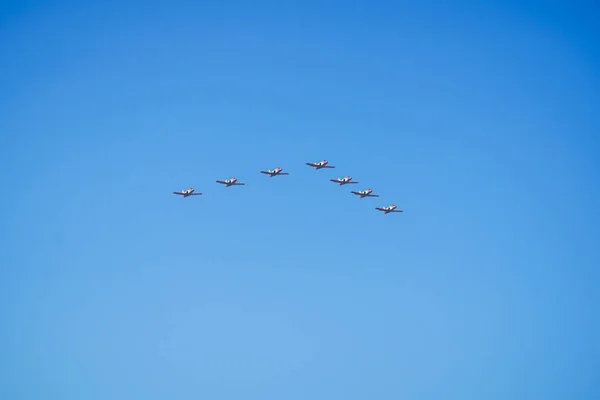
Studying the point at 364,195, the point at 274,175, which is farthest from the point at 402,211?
the point at 274,175

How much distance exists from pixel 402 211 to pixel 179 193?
144ft

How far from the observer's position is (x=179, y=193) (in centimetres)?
16588

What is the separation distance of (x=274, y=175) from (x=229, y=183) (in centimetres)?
882

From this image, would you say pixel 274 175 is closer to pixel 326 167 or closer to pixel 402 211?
pixel 326 167

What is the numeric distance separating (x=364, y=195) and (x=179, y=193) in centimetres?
3613

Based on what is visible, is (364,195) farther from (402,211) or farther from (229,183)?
(229,183)

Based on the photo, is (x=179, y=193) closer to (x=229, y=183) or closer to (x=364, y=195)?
(x=229, y=183)

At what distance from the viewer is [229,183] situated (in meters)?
164

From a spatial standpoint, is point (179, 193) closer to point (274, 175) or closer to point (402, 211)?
point (274, 175)

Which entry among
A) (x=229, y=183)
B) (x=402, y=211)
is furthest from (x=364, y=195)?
(x=229, y=183)

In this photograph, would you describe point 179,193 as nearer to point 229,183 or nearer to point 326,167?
point 229,183

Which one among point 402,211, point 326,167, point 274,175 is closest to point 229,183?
point 274,175

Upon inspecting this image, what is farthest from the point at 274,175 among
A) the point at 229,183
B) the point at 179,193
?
the point at 179,193

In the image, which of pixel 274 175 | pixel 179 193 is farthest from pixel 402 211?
pixel 179 193
